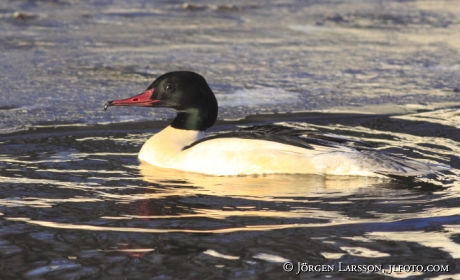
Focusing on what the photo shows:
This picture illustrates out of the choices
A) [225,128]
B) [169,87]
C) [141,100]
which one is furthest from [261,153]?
[225,128]

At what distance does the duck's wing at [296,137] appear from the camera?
675cm

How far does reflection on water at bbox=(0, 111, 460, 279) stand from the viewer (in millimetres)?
4738

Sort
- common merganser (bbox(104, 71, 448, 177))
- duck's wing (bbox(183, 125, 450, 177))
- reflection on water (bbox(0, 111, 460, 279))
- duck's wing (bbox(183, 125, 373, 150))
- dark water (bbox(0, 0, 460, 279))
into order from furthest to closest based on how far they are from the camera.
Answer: duck's wing (bbox(183, 125, 373, 150)) → common merganser (bbox(104, 71, 448, 177)) → duck's wing (bbox(183, 125, 450, 177)) → dark water (bbox(0, 0, 460, 279)) → reflection on water (bbox(0, 111, 460, 279))

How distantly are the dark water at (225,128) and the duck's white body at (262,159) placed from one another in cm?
9

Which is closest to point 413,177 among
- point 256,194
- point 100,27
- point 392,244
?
point 256,194

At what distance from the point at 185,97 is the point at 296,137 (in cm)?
106

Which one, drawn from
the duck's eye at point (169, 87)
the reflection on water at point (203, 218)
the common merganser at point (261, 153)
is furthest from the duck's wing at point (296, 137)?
the duck's eye at point (169, 87)

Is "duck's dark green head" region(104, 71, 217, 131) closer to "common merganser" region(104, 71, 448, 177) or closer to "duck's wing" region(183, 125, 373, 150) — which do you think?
"common merganser" region(104, 71, 448, 177)

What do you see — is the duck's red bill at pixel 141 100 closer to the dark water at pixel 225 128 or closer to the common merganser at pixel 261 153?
the common merganser at pixel 261 153

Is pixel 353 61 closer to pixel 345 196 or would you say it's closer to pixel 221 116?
pixel 221 116

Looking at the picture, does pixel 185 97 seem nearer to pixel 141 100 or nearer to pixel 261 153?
pixel 141 100

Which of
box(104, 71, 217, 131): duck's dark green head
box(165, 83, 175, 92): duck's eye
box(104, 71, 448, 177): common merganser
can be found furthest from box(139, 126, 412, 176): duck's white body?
box(165, 83, 175, 92): duck's eye

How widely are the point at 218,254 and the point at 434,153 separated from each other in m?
2.93

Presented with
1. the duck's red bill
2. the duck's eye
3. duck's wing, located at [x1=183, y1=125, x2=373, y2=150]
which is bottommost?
duck's wing, located at [x1=183, y1=125, x2=373, y2=150]
